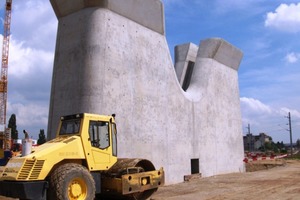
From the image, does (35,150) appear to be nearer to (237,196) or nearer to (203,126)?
(237,196)

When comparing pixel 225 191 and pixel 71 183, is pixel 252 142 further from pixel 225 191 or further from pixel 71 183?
pixel 71 183

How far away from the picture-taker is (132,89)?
15.9 metres

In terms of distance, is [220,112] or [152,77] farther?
[220,112]

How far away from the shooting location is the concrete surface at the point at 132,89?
14.8 meters

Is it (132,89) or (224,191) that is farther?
(132,89)

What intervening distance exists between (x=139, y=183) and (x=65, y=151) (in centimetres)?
259

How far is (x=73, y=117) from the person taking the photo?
10547mm

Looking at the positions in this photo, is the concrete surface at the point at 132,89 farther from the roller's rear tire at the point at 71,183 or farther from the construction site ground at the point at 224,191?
the roller's rear tire at the point at 71,183

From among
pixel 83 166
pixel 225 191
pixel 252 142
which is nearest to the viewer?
pixel 83 166

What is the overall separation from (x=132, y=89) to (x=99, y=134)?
18.3ft

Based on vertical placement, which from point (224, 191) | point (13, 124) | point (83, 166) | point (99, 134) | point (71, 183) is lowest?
point (224, 191)

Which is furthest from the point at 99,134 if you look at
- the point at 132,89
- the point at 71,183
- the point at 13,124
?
the point at 13,124

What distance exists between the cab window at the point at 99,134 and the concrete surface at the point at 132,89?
361 cm

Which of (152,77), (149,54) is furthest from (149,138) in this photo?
(149,54)
